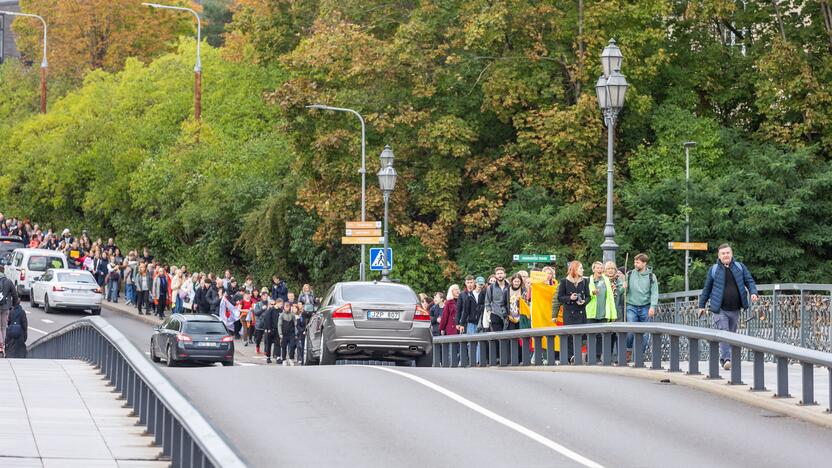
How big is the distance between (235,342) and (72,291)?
771 cm

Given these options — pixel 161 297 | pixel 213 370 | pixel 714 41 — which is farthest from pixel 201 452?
pixel 161 297

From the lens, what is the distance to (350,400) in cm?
1653

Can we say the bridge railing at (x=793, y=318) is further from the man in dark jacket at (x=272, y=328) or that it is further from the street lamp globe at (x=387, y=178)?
the man in dark jacket at (x=272, y=328)

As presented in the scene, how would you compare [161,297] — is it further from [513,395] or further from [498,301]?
[513,395]

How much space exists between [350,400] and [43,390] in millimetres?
3725

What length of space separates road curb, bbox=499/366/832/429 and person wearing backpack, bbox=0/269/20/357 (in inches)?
454

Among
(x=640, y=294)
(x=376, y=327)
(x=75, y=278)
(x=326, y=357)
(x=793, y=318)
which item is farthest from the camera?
(x=75, y=278)

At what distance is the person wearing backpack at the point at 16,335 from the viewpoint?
28484 millimetres

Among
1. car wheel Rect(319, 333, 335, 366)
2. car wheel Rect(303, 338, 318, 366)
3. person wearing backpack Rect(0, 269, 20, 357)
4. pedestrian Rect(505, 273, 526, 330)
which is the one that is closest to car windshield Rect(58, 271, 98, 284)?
person wearing backpack Rect(0, 269, 20, 357)

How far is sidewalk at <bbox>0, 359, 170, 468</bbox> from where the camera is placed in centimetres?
1268

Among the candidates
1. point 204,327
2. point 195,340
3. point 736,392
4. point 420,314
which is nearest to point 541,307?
point 420,314

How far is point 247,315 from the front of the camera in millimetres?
46938

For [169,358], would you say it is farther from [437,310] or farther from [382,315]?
[382,315]

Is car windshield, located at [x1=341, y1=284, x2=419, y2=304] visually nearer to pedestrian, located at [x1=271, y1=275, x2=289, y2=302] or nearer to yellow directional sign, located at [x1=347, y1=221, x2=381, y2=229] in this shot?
yellow directional sign, located at [x1=347, y1=221, x2=381, y2=229]
